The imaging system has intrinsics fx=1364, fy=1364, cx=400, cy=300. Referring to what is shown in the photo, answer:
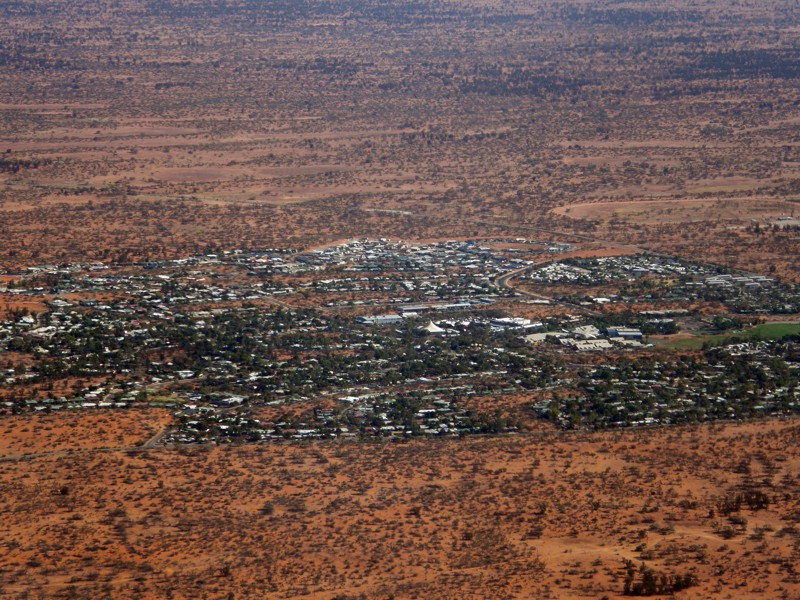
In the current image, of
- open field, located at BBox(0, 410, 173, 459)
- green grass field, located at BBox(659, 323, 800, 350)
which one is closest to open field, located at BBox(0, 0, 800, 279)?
green grass field, located at BBox(659, 323, 800, 350)

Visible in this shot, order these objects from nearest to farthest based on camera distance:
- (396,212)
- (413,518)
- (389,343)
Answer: (413,518), (389,343), (396,212)

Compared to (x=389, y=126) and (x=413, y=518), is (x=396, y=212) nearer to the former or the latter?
(x=389, y=126)

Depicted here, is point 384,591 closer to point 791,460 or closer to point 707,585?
point 707,585

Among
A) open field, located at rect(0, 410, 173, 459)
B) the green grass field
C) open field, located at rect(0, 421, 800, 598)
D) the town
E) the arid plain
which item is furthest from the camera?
the green grass field

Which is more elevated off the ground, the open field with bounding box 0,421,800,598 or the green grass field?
the open field with bounding box 0,421,800,598

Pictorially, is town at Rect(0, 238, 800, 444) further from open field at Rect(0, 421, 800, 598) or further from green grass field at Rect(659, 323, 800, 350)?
open field at Rect(0, 421, 800, 598)

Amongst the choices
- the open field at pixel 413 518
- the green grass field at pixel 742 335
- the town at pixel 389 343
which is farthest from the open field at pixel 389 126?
the open field at pixel 413 518

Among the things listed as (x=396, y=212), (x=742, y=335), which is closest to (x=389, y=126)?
(x=396, y=212)
